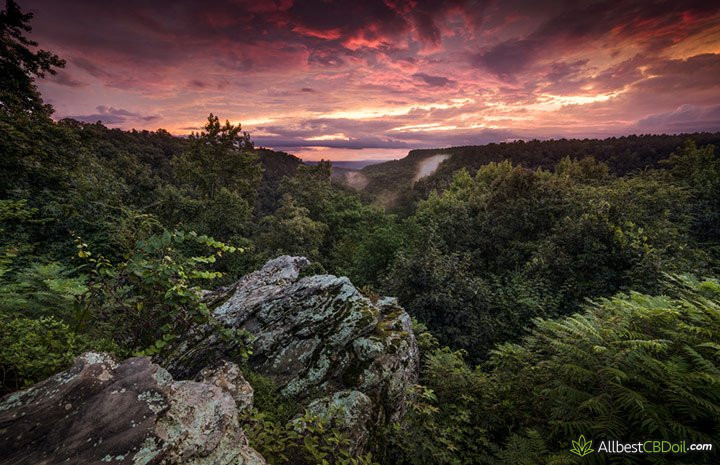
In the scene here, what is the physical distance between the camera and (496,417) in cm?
→ 514

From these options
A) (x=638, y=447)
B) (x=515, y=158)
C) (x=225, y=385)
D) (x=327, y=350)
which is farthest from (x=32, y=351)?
(x=515, y=158)

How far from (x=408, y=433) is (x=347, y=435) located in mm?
1190

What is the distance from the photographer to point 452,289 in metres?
10.8

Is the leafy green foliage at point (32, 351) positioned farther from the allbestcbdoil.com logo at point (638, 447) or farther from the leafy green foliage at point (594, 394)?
the allbestcbdoil.com logo at point (638, 447)

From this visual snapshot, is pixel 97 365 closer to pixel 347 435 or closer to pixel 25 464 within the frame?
pixel 25 464

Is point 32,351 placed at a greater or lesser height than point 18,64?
lesser

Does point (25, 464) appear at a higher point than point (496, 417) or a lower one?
higher

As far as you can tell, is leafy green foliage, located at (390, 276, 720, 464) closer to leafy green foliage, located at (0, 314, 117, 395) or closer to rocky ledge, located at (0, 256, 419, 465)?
rocky ledge, located at (0, 256, 419, 465)

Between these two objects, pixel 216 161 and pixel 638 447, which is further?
pixel 216 161

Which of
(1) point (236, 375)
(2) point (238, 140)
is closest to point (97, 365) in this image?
(1) point (236, 375)

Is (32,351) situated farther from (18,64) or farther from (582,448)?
(18,64)

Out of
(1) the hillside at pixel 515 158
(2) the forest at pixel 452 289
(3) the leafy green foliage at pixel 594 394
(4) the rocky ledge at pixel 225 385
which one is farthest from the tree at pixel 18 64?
(1) the hillside at pixel 515 158

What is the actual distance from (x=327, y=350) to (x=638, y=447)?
515 centimetres

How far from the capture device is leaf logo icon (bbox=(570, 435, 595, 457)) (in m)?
3.36
